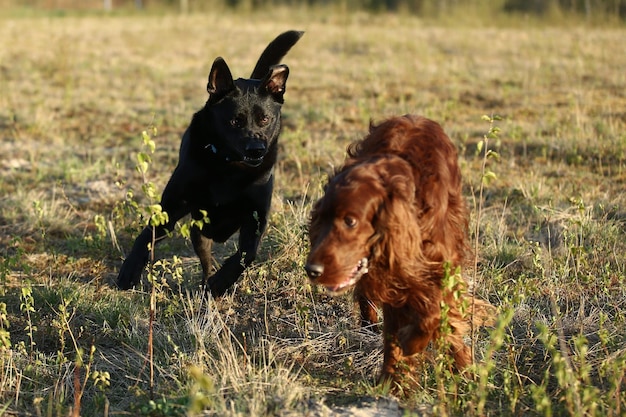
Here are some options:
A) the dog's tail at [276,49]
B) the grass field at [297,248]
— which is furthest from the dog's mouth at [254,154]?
the dog's tail at [276,49]

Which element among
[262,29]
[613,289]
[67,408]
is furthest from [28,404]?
[262,29]

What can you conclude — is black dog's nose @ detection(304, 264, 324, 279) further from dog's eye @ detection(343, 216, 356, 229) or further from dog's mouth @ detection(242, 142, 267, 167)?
dog's mouth @ detection(242, 142, 267, 167)

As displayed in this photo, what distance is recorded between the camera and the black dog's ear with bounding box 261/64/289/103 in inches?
201

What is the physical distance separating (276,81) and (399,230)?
103 inches

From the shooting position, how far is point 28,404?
3.41 meters

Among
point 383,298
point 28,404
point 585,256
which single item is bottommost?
point 28,404

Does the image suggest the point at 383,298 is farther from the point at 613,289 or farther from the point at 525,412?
the point at 613,289

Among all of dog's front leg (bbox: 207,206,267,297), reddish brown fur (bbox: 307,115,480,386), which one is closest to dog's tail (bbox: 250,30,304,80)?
dog's front leg (bbox: 207,206,267,297)

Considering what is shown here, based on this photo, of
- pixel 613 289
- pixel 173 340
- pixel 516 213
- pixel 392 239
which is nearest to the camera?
pixel 392 239

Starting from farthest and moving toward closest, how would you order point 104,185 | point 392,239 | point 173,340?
1. point 104,185
2. point 173,340
3. point 392,239

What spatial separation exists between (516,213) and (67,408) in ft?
11.6

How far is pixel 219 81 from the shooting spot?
16.5 feet

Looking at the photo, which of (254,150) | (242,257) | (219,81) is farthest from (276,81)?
(242,257)

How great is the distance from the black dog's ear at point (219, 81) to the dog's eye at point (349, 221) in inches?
96.8
